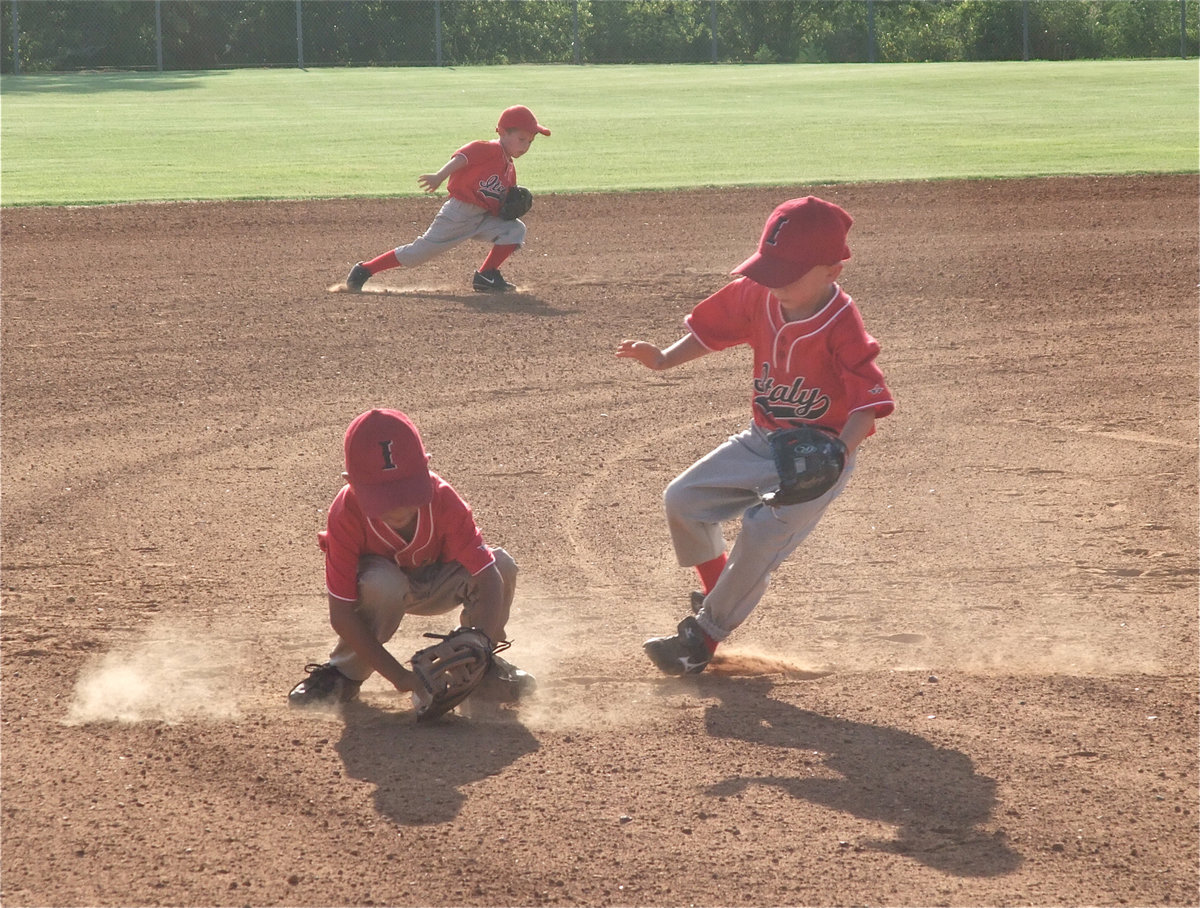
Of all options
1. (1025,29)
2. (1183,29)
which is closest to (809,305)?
(1025,29)

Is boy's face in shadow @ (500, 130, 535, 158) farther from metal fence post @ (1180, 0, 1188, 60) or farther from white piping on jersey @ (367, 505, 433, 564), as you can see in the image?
metal fence post @ (1180, 0, 1188, 60)

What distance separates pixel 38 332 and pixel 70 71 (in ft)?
97.1

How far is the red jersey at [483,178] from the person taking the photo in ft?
32.6

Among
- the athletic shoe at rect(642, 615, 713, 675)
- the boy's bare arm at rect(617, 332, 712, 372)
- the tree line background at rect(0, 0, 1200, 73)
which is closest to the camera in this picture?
the athletic shoe at rect(642, 615, 713, 675)

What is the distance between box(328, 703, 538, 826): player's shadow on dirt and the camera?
3.30 m

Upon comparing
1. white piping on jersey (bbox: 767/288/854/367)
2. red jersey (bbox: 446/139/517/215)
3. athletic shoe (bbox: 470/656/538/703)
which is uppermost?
red jersey (bbox: 446/139/517/215)

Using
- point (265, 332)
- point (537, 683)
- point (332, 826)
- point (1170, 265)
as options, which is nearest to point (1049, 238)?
point (1170, 265)

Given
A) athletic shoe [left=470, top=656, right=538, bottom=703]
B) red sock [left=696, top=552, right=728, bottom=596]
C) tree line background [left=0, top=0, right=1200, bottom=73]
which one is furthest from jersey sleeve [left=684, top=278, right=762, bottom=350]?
tree line background [left=0, top=0, right=1200, bottom=73]

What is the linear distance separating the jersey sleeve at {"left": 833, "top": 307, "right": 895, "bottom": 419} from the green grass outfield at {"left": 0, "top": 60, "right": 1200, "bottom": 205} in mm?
11651

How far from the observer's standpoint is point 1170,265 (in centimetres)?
1055

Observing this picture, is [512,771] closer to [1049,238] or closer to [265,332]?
[265,332]

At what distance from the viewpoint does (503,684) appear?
392 centimetres

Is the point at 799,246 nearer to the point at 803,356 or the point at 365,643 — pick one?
the point at 803,356

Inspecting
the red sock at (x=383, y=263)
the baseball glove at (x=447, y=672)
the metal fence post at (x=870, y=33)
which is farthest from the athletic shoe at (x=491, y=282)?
the metal fence post at (x=870, y=33)
